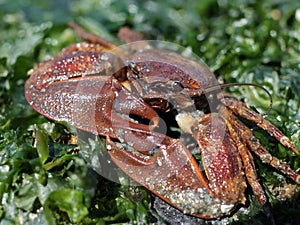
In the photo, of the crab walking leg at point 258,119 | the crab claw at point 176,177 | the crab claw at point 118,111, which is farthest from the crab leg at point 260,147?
the crab claw at point 118,111

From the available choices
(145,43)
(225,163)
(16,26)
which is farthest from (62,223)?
(16,26)

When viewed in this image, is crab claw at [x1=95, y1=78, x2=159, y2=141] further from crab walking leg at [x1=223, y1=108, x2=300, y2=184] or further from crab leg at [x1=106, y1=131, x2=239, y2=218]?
crab walking leg at [x1=223, y1=108, x2=300, y2=184]

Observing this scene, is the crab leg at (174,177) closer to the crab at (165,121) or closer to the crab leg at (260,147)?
the crab at (165,121)

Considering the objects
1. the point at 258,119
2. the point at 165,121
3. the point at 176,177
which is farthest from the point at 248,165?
the point at 165,121

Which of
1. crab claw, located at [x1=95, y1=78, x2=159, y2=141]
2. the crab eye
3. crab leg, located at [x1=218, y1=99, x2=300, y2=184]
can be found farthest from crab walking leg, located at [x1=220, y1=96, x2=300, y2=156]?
crab claw, located at [x1=95, y1=78, x2=159, y2=141]

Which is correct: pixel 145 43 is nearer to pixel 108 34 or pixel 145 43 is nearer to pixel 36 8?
pixel 108 34

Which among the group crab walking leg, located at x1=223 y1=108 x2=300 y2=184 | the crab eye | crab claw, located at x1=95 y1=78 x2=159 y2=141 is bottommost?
crab walking leg, located at x1=223 y1=108 x2=300 y2=184

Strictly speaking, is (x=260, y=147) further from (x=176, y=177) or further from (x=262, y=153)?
(x=176, y=177)
